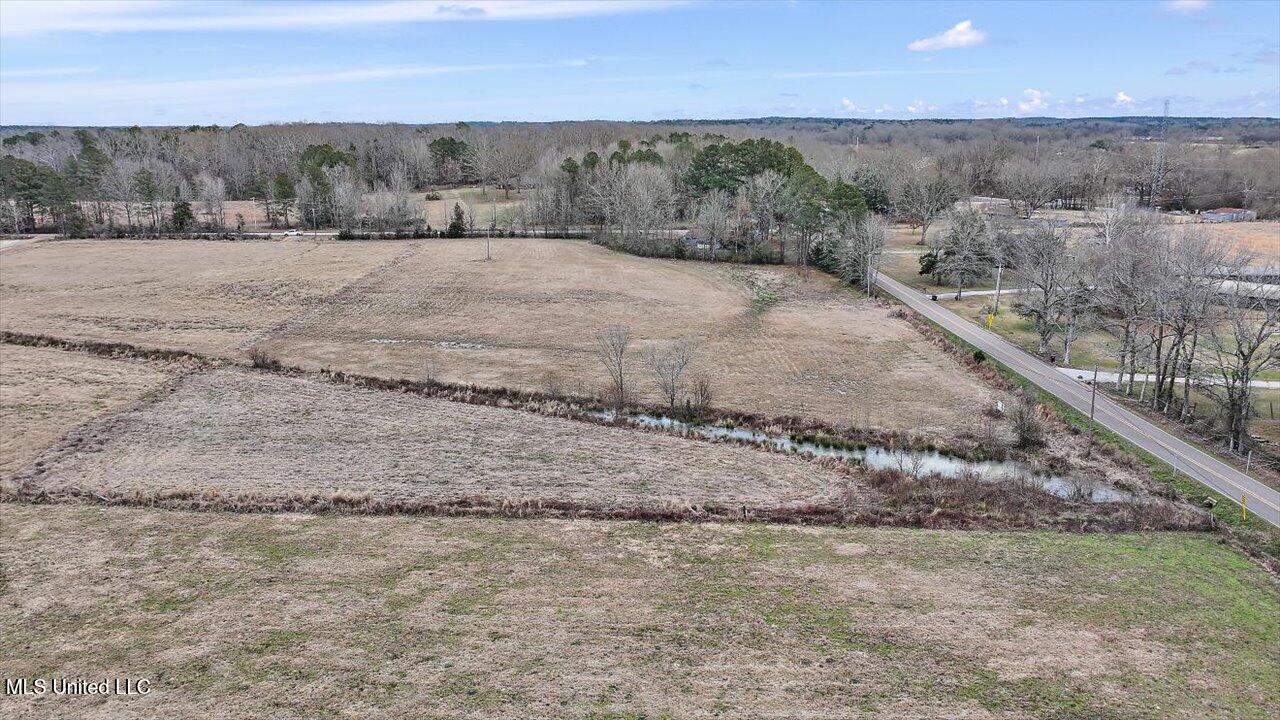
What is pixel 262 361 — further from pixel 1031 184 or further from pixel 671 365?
pixel 1031 184

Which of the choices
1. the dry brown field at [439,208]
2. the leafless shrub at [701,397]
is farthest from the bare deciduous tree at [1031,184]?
the leafless shrub at [701,397]

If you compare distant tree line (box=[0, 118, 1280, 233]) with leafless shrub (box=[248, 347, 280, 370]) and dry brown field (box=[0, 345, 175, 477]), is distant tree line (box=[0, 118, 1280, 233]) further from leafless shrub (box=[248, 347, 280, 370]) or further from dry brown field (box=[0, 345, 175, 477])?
dry brown field (box=[0, 345, 175, 477])

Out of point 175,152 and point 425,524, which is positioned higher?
point 175,152

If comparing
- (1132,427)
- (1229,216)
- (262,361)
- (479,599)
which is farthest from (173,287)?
(1229,216)

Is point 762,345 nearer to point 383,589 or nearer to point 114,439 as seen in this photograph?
point 383,589

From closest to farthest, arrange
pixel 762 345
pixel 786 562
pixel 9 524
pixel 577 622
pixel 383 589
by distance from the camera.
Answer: pixel 577 622 → pixel 383 589 → pixel 786 562 → pixel 9 524 → pixel 762 345

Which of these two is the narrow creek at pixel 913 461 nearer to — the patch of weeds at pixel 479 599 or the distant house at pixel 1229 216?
the patch of weeds at pixel 479 599

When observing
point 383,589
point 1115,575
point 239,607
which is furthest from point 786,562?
point 239,607
